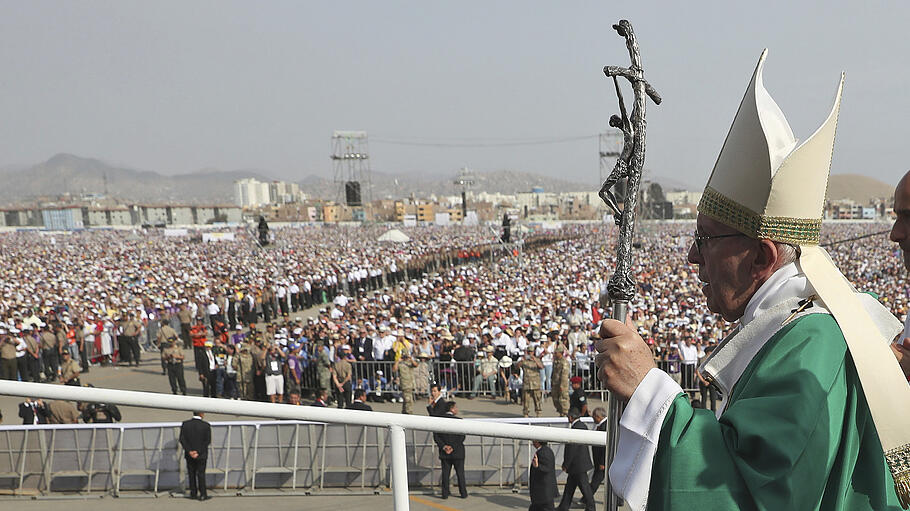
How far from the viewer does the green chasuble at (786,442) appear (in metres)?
1.18

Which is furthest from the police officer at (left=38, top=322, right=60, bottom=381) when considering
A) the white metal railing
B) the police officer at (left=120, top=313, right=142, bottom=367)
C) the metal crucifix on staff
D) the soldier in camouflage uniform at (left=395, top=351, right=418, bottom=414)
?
the metal crucifix on staff

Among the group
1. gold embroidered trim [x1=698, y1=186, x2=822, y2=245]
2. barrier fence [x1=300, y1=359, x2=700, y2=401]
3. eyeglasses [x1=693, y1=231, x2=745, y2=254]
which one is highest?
gold embroidered trim [x1=698, y1=186, x2=822, y2=245]

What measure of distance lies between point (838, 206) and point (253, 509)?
567 feet

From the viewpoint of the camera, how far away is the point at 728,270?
149 centimetres

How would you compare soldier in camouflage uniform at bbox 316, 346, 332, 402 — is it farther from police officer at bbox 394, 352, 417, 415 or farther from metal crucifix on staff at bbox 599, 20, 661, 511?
metal crucifix on staff at bbox 599, 20, 661, 511

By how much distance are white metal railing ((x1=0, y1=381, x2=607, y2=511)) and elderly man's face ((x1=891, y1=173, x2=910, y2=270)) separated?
1583mm

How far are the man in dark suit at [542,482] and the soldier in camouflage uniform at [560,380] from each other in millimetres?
6853

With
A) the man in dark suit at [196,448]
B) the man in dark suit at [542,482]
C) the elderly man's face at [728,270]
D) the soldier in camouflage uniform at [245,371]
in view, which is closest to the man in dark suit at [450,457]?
the man in dark suit at [542,482]

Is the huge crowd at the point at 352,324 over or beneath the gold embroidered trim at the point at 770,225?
beneath

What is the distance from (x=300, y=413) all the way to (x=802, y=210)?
1.28 metres

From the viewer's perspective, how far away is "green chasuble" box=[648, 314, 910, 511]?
3.88 ft

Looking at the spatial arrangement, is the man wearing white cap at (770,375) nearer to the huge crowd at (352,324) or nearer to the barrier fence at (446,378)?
the huge crowd at (352,324)

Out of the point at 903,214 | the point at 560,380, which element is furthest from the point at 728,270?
the point at 560,380

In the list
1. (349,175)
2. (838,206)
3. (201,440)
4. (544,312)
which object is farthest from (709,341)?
(838,206)
